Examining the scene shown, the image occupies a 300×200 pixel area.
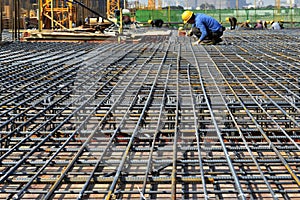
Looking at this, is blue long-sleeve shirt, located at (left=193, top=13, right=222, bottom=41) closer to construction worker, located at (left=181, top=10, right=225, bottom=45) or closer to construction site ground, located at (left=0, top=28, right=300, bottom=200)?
construction worker, located at (left=181, top=10, right=225, bottom=45)

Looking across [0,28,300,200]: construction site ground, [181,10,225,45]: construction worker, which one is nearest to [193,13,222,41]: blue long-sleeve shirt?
[181,10,225,45]: construction worker

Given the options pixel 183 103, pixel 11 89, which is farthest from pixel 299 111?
pixel 11 89

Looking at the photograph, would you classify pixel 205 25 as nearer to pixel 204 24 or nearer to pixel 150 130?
pixel 204 24

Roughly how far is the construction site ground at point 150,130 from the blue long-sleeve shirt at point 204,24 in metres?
2.15

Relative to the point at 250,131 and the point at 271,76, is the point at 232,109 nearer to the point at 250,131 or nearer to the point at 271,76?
the point at 250,131

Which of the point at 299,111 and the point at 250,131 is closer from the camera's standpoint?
the point at 250,131

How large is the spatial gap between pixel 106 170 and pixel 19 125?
3.55 feet

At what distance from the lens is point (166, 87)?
14.8 ft

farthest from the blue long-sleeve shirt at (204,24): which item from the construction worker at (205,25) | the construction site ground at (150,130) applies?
the construction site ground at (150,130)

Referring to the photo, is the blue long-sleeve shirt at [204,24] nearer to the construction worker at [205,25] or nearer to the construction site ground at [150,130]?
the construction worker at [205,25]

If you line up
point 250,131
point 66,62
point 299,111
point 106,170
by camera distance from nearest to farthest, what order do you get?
point 106,170 → point 250,131 → point 299,111 → point 66,62

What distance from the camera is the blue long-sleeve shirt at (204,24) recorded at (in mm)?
8180

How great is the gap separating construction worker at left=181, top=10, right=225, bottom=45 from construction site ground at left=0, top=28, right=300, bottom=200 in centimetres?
219

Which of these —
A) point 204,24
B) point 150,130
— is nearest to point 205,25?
point 204,24
